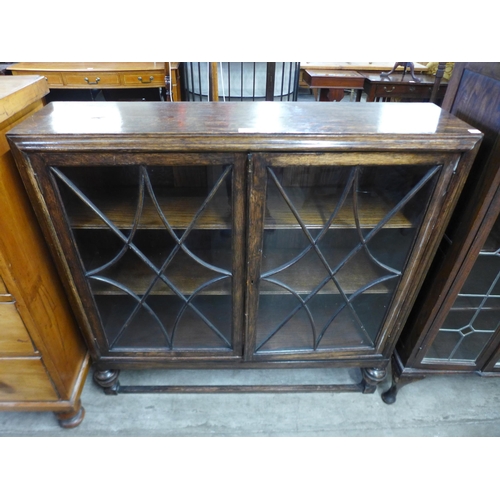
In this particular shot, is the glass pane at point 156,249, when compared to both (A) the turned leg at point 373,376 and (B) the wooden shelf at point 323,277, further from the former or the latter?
(A) the turned leg at point 373,376

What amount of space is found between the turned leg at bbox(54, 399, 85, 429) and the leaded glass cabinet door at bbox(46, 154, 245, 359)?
0.16 metres

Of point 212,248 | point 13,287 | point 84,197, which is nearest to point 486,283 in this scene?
point 212,248

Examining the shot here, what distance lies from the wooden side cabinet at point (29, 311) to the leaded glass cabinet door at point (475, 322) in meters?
0.90

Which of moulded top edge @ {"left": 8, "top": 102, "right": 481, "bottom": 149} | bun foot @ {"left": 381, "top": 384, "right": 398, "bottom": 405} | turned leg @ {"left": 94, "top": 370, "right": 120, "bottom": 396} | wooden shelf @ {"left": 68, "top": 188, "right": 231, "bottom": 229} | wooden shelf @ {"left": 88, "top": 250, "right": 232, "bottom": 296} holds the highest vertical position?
moulded top edge @ {"left": 8, "top": 102, "right": 481, "bottom": 149}

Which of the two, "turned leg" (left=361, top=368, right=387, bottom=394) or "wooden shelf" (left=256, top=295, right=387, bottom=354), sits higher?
"wooden shelf" (left=256, top=295, right=387, bottom=354)

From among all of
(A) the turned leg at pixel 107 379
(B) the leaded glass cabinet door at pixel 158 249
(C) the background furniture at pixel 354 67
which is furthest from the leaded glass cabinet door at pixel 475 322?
(C) the background furniture at pixel 354 67

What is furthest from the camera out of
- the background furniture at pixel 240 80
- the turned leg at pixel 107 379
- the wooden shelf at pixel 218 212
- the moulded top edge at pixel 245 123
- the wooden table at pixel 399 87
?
the wooden table at pixel 399 87

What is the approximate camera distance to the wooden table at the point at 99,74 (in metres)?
1.85

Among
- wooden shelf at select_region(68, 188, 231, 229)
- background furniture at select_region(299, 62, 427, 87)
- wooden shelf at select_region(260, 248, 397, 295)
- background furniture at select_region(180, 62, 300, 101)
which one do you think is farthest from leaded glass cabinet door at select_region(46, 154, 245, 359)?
background furniture at select_region(299, 62, 427, 87)

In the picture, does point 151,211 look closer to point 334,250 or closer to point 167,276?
point 167,276

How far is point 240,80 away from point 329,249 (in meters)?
1.28

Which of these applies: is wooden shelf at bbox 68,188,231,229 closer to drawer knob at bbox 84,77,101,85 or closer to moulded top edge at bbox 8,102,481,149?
moulded top edge at bbox 8,102,481,149

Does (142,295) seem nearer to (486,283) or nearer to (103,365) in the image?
(103,365)

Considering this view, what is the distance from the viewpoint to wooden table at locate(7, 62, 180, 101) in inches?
73.0
